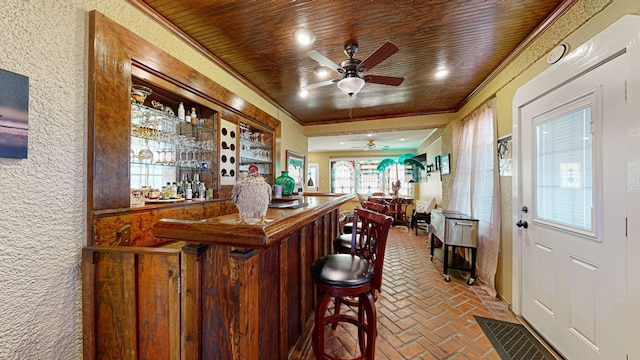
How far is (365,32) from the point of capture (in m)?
1.93

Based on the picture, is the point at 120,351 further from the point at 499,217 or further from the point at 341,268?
the point at 499,217

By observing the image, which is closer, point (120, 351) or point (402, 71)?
point (120, 351)

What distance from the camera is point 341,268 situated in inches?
54.3

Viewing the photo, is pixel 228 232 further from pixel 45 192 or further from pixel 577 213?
pixel 577 213

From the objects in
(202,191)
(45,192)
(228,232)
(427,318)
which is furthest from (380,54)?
(427,318)

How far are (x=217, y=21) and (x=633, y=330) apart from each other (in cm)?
331

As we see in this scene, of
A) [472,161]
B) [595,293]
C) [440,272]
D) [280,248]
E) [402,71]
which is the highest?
[402,71]

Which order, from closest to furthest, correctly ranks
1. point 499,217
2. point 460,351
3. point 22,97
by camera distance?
point 22,97
point 460,351
point 499,217

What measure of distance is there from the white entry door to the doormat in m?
0.10

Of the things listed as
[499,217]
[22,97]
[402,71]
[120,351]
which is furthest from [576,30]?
[120,351]

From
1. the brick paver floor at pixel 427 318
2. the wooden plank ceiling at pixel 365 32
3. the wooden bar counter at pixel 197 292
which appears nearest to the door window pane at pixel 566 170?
the wooden plank ceiling at pixel 365 32

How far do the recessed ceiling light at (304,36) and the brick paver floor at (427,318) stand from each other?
2.54 m

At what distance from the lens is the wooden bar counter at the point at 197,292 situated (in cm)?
88

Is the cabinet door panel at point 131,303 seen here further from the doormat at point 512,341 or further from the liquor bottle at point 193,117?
the doormat at point 512,341
